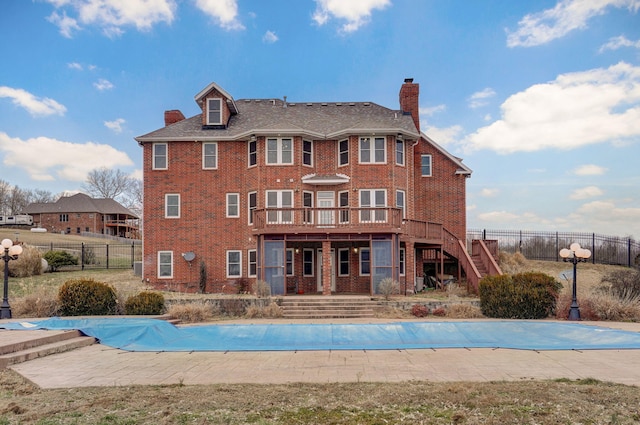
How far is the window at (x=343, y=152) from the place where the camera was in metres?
25.6

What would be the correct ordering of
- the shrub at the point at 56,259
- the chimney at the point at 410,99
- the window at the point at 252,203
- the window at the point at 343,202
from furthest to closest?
1. the shrub at the point at 56,259
2. the chimney at the point at 410,99
3. the window at the point at 252,203
4. the window at the point at 343,202

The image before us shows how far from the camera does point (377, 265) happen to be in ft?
75.3

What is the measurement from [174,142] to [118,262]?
50.5 ft

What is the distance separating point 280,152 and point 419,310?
10.9 metres

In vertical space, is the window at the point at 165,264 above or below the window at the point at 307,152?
below

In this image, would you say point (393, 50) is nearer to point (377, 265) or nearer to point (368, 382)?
point (377, 265)

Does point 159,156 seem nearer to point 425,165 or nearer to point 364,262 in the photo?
point 364,262

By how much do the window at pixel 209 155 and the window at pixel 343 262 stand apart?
26.5ft

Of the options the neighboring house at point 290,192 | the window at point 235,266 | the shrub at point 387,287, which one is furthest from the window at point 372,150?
the window at point 235,266

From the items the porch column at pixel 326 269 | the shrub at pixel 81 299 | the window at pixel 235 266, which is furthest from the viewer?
the window at pixel 235 266

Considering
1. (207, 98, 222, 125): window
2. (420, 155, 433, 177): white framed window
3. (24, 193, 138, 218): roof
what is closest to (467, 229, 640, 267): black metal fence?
(420, 155, 433, 177): white framed window

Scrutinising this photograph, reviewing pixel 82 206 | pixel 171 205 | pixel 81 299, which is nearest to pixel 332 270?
pixel 171 205

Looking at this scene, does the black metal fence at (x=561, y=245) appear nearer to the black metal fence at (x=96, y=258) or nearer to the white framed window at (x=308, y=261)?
the white framed window at (x=308, y=261)

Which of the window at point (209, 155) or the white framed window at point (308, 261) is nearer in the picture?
the white framed window at point (308, 261)
